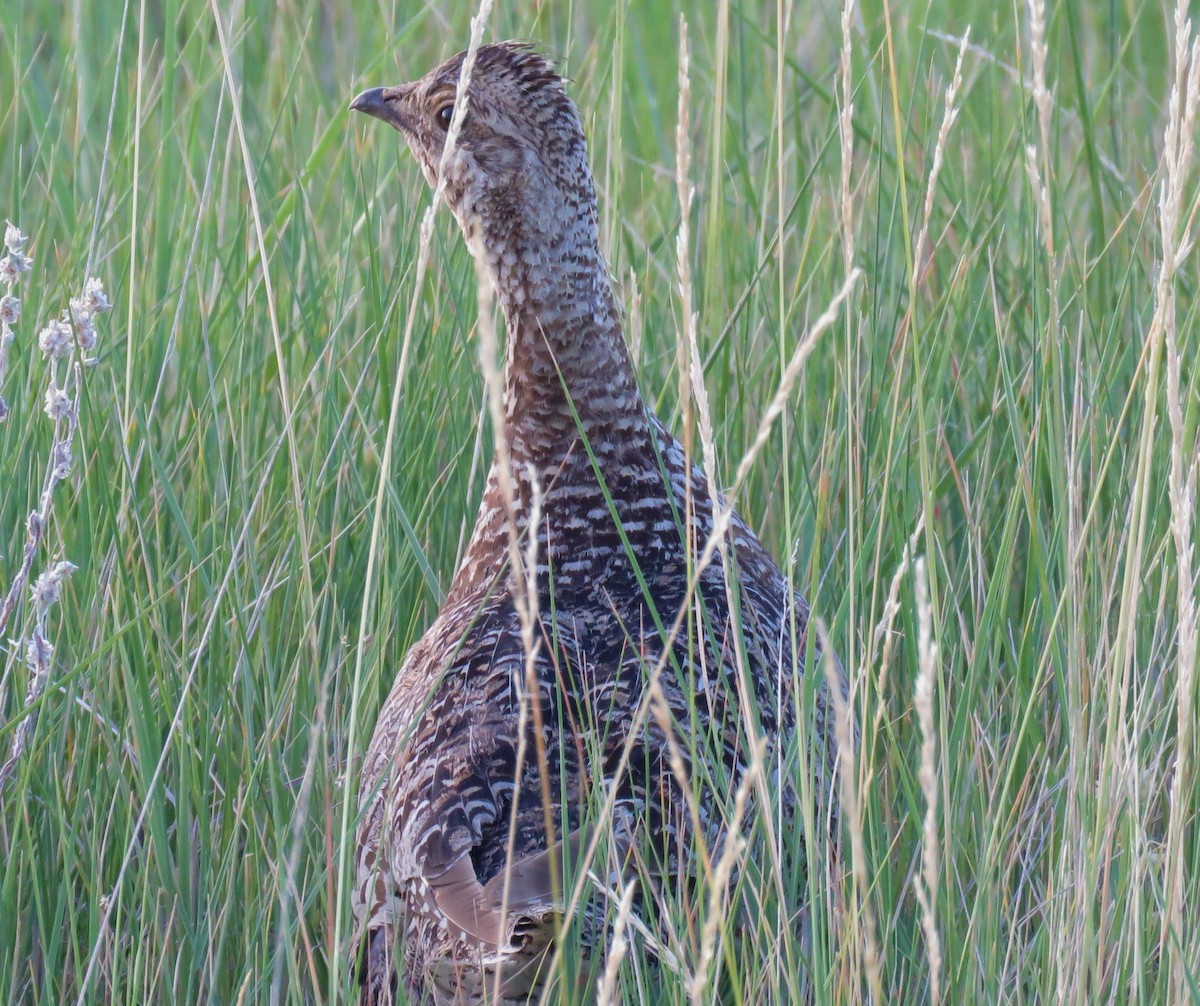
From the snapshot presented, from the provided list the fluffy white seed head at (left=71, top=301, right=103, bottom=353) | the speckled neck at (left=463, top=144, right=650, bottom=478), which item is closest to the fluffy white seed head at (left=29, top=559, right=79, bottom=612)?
the fluffy white seed head at (left=71, top=301, right=103, bottom=353)

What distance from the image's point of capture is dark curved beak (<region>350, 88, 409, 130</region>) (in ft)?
10.8

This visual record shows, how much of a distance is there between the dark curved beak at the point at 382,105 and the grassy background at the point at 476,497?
0.95 feet

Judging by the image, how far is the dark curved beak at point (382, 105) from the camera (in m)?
3.30

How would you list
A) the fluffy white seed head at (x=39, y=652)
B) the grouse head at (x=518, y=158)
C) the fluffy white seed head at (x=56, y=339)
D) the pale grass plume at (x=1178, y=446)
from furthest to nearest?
1. the grouse head at (x=518, y=158)
2. the fluffy white seed head at (x=39, y=652)
3. the fluffy white seed head at (x=56, y=339)
4. the pale grass plume at (x=1178, y=446)

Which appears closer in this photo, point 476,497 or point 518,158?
point 518,158

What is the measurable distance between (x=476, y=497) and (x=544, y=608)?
822 millimetres

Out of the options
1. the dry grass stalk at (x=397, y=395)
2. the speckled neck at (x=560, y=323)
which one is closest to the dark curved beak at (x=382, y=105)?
the speckled neck at (x=560, y=323)

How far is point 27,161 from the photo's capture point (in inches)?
186

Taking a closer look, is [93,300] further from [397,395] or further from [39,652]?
[397,395]

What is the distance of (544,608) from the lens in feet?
9.69

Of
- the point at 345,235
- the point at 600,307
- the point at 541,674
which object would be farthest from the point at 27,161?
the point at 541,674

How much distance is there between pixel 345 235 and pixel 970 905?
7.53ft

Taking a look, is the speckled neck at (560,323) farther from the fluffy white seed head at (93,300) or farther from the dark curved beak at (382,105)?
the fluffy white seed head at (93,300)

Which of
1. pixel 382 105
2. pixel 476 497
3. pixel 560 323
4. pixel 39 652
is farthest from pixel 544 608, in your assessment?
pixel 382 105
